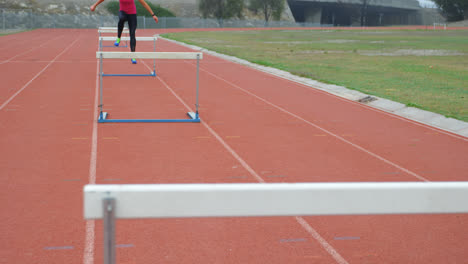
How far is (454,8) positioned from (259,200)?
300 feet

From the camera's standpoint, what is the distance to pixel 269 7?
8300cm

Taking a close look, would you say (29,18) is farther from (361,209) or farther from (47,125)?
(361,209)

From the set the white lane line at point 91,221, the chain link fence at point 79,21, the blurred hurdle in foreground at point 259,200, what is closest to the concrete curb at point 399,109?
the white lane line at point 91,221

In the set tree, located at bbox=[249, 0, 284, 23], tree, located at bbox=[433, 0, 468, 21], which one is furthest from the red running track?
tree, located at bbox=[433, 0, 468, 21]

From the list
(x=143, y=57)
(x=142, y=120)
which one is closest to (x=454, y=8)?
(x=142, y=120)

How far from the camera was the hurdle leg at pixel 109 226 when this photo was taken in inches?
78.9

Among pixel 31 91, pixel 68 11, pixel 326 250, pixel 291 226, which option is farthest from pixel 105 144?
pixel 68 11

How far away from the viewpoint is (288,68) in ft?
60.4

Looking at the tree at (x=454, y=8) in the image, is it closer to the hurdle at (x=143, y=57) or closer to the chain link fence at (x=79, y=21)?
the chain link fence at (x=79, y=21)

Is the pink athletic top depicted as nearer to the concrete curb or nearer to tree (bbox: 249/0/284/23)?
the concrete curb

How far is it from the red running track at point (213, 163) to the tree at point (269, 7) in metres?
69.5

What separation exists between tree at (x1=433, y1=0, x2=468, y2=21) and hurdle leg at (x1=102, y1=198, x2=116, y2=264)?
89025 millimetres

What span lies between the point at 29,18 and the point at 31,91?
5409 cm

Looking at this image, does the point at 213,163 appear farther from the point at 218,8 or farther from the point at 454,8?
the point at 454,8
